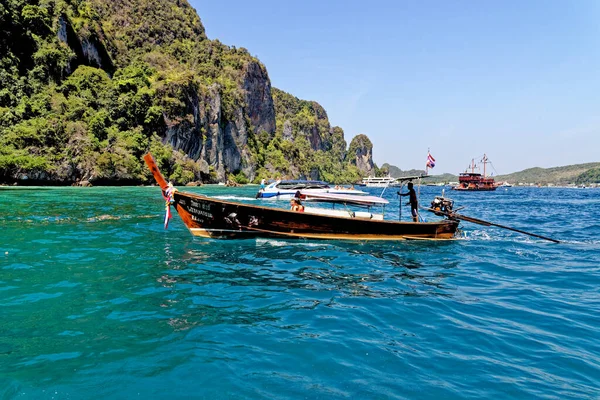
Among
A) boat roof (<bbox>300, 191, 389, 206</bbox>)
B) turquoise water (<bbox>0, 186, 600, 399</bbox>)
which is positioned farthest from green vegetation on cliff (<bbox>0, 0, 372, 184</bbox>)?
turquoise water (<bbox>0, 186, 600, 399</bbox>)

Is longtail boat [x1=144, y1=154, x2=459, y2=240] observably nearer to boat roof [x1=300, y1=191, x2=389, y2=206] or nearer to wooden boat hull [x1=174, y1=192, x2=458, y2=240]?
wooden boat hull [x1=174, y1=192, x2=458, y2=240]

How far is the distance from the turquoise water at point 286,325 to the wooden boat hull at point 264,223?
1907mm

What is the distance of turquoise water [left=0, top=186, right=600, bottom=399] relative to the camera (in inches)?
162

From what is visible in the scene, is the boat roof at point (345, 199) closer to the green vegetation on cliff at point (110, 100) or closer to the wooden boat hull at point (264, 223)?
the wooden boat hull at point (264, 223)

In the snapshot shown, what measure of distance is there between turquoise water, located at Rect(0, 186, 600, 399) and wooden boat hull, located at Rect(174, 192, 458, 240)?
6.26 ft

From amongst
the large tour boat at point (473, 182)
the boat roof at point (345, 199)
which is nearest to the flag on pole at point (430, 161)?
the boat roof at point (345, 199)

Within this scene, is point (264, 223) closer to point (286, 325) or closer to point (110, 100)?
point (286, 325)

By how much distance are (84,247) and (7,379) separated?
8.15 metres

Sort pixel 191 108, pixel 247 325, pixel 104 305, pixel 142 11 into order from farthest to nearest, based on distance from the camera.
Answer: pixel 142 11 < pixel 191 108 < pixel 104 305 < pixel 247 325

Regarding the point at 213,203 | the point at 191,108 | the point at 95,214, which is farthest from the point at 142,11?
the point at 213,203

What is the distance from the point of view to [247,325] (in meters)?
5.68

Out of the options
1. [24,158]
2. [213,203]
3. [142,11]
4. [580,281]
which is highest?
[142,11]

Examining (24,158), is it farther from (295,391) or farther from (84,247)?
(295,391)

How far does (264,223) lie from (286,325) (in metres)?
7.75
